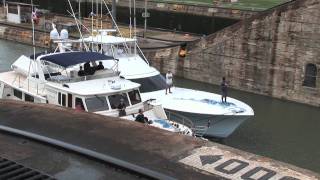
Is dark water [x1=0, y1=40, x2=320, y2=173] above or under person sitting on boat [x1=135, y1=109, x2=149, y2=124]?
under

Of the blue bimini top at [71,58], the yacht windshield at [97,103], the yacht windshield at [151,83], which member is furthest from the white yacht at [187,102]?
the yacht windshield at [97,103]

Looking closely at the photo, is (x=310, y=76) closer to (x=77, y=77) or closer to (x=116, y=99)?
(x=116, y=99)

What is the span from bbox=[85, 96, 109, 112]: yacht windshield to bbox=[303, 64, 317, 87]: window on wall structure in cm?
1440

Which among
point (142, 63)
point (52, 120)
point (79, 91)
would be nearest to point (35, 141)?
point (52, 120)

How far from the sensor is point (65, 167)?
4.98 metres

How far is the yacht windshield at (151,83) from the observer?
20547 mm

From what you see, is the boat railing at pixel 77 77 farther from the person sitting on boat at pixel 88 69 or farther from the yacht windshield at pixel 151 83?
the yacht windshield at pixel 151 83

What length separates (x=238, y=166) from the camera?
5152mm

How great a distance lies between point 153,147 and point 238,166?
0.93 metres

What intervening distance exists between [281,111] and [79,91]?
510 inches

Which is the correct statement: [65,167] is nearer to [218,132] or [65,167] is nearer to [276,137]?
[218,132]

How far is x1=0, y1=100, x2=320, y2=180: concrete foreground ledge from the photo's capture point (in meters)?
5.02

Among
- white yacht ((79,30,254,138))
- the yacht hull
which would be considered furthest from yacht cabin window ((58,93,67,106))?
the yacht hull

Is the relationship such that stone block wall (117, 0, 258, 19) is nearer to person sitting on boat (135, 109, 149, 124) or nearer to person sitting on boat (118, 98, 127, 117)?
person sitting on boat (118, 98, 127, 117)
